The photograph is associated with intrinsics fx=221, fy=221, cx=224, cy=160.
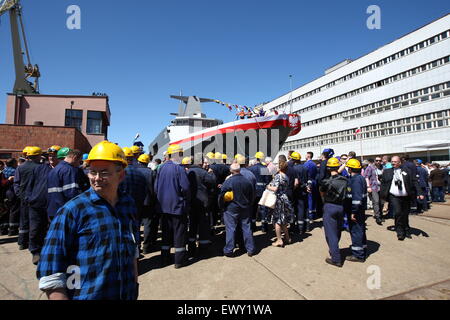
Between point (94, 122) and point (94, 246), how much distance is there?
2951 cm

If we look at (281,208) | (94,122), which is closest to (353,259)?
(281,208)

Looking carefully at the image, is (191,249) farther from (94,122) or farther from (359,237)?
(94,122)

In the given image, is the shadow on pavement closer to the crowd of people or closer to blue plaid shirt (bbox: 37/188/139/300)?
the crowd of people

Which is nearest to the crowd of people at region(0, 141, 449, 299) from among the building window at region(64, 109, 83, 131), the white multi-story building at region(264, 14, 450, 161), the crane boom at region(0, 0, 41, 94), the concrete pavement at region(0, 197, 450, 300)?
the concrete pavement at region(0, 197, 450, 300)

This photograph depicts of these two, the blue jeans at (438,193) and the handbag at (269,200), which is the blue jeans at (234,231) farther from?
the blue jeans at (438,193)

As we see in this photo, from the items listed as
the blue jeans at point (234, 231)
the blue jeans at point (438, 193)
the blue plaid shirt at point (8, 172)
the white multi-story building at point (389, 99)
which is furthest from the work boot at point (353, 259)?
the white multi-story building at point (389, 99)

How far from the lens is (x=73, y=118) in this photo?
2542 centimetres

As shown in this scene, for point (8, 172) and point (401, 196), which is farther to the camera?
point (8, 172)

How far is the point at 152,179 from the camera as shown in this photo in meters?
4.24

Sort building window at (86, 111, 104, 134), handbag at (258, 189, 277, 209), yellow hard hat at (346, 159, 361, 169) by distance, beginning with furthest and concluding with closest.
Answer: building window at (86, 111, 104, 134)
handbag at (258, 189, 277, 209)
yellow hard hat at (346, 159, 361, 169)

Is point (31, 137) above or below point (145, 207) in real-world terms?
above

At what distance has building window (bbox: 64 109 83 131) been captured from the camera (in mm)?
25078

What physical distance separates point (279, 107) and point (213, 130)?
40.5 m

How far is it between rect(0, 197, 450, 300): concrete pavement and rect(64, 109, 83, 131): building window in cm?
2473
